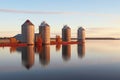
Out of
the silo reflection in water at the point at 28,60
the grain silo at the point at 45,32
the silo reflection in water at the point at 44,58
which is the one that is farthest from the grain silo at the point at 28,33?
the silo reflection in water at the point at 28,60

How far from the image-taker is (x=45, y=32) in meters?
149

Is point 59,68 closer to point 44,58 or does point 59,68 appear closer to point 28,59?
point 28,59

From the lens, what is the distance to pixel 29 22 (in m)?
139

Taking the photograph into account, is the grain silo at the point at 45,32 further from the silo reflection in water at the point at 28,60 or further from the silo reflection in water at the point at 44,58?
the silo reflection in water at the point at 28,60

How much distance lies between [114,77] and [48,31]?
Answer: 120 metres

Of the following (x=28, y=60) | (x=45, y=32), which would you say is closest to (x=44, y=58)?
(x=28, y=60)

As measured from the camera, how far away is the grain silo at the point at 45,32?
14749cm

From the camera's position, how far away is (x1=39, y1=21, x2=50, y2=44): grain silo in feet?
484

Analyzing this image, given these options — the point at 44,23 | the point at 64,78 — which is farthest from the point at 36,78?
the point at 44,23

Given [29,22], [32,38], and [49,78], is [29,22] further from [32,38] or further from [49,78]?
[49,78]

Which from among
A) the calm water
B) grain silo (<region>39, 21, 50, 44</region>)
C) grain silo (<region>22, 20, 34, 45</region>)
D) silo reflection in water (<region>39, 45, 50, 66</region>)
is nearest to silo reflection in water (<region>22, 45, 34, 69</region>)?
the calm water

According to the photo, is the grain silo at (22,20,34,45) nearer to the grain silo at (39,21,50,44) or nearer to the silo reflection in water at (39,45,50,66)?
the grain silo at (39,21,50,44)

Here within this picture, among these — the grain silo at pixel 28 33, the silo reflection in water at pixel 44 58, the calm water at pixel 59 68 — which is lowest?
the calm water at pixel 59 68

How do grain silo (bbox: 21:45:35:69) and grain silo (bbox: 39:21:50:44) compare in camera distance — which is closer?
grain silo (bbox: 21:45:35:69)
